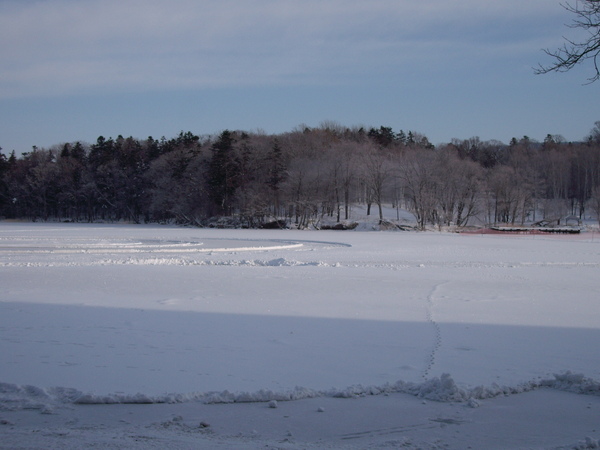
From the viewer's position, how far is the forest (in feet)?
225

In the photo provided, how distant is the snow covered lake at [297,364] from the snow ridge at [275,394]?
0.06 ft

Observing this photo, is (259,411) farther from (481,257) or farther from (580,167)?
(580,167)

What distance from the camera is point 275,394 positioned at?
651 centimetres

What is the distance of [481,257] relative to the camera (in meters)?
25.3

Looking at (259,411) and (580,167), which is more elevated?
(580,167)

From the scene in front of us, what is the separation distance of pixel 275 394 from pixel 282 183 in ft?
210

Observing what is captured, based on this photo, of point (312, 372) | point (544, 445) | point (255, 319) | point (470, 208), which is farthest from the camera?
point (470, 208)

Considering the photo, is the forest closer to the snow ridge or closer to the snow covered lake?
the snow covered lake

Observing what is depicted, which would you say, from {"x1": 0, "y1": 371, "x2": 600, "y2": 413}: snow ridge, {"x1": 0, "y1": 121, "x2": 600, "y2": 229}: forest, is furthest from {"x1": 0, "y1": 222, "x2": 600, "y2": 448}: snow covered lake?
{"x1": 0, "y1": 121, "x2": 600, "y2": 229}: forest

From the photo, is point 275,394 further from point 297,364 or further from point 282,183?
point 282,183

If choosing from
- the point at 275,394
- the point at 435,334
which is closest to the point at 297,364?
the point at 275,394

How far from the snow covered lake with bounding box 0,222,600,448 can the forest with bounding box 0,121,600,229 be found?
49965mm

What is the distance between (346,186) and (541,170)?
3481cm

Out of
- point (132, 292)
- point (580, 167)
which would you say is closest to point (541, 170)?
point (580, 167)
